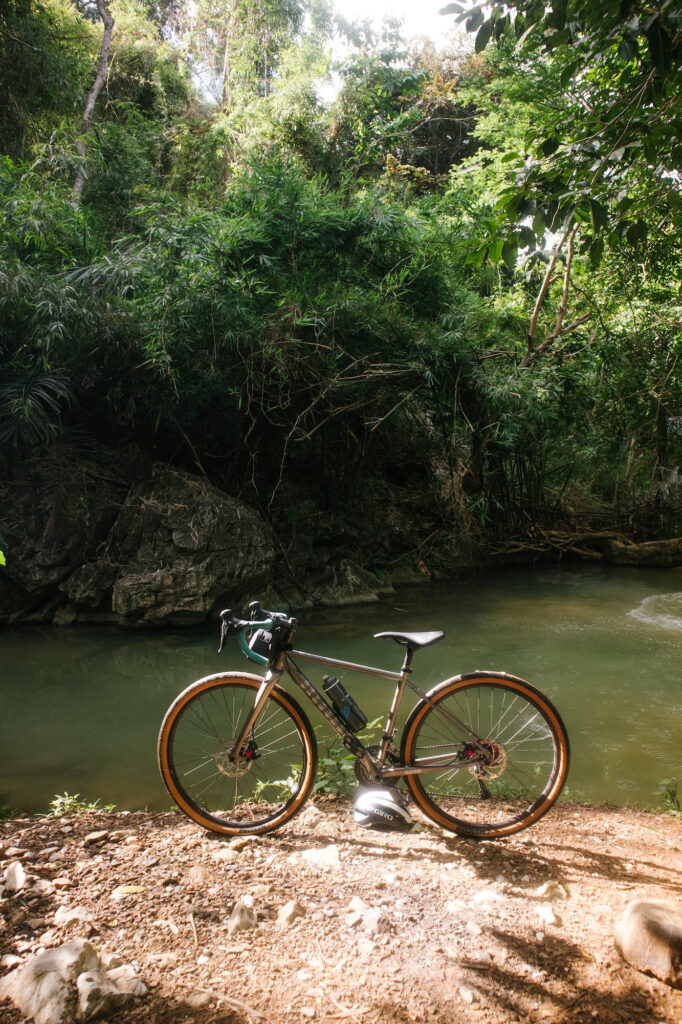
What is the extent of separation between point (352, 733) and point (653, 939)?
3.26 ft

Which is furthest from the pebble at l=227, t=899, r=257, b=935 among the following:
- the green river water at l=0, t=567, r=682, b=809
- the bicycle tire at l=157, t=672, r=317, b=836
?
the green river water at l=0, t=567, r=682, b=809

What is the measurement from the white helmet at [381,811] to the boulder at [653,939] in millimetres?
683

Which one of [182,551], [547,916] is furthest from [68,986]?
[182,551]

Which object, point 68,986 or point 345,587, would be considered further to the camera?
point 345,587

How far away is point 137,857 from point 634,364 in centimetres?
933

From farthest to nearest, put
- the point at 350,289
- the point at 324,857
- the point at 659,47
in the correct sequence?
the point at 350,289, the point at 324,857, the point at 659,47

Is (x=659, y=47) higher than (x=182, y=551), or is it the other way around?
(x=659, y=47)

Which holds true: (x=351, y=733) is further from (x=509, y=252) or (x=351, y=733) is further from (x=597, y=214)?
(x=597, y=214)

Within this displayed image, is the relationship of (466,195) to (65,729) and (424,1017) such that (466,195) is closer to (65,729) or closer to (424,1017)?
(65,729)

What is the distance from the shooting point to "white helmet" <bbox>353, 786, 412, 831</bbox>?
2.04 metres

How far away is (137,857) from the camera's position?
2025 millimetres

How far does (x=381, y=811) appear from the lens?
2037mm

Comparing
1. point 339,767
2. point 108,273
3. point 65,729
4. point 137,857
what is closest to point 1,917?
point 137,857

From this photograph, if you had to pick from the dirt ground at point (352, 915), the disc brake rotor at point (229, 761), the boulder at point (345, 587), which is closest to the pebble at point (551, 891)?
the dirt ground at point (352, 915)
